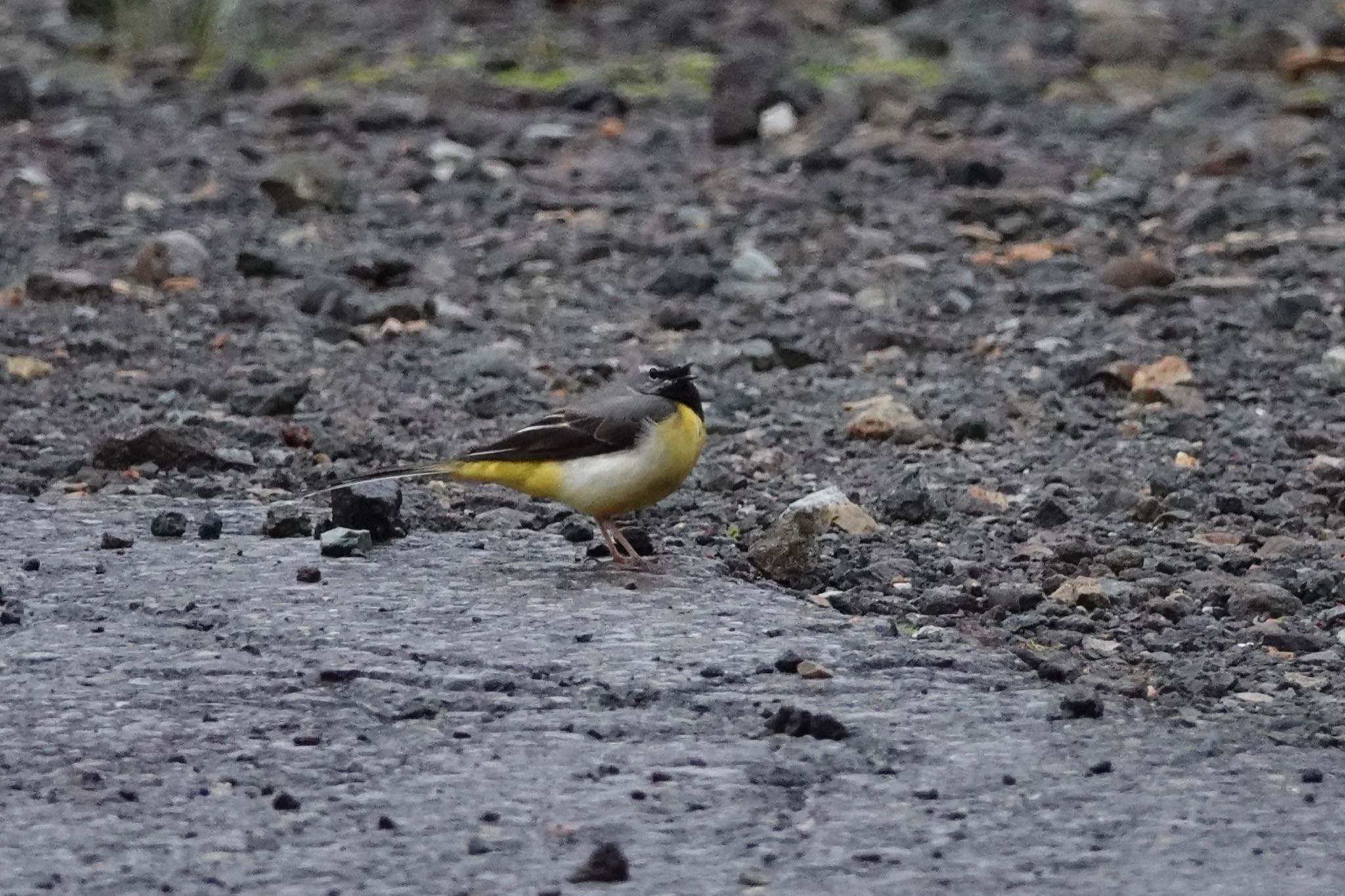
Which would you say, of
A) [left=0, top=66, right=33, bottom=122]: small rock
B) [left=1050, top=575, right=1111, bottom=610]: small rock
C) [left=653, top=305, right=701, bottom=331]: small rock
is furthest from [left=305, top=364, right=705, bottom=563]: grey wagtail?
[left=0, top=66, right=33, bottom=122]: small rock

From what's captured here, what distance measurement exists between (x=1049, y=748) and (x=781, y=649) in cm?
92

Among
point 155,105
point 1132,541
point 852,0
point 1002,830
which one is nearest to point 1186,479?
point 1132,541

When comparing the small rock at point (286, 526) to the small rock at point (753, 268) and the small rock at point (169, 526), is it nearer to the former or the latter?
the small rock at point (169, 526)

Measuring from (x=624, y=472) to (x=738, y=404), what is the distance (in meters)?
2.06

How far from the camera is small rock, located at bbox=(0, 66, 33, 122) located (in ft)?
46.0

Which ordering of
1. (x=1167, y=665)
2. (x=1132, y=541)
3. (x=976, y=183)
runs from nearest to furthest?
(x=1167, y=665)
(x=1132, y=541)
(x=976, y=183)

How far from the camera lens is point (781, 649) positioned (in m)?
5.68

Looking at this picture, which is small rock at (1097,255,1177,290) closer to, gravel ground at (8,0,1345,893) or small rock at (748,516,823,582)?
gravel ground at (8,0,1345,893)

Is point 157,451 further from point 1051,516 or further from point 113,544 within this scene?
point 1051,516

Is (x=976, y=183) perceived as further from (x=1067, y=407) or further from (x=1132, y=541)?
(x=1132, y=541)

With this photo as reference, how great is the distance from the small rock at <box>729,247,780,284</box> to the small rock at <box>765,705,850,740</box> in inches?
219

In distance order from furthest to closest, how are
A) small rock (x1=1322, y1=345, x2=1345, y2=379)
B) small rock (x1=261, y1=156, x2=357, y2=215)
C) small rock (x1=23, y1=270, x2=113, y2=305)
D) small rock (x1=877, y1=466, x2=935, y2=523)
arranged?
small rock (x1=261, y1=156, x2=357, y2=215) < small rock (x1=23, y1=270, x2=113, y2=305) < small rock (x1=1322, y1=345, x2=1345, y2=379) < small rock (x1=877, y1=466, x2=935, y2=523)

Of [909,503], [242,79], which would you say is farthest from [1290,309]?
[242,79]

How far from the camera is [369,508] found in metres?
6.81
